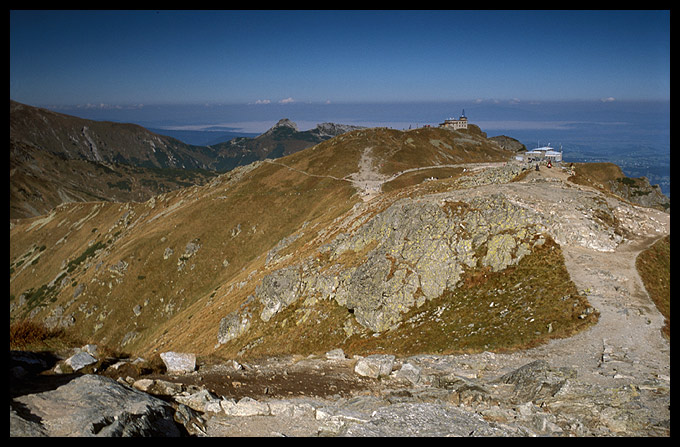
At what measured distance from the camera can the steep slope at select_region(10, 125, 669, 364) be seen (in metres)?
27.9

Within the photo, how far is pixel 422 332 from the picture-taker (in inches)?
1100

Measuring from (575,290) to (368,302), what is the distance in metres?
17.0

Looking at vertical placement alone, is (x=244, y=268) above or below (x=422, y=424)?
below

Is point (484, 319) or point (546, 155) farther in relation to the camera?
point (546, 155)

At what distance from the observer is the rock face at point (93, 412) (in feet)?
32.6

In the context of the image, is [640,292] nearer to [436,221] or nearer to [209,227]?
[436,221]

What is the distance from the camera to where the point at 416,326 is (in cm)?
2936

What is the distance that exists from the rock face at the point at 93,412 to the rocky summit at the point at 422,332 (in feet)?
0.27

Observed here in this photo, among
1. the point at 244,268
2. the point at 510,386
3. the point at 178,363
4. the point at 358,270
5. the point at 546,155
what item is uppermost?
the point at 546,155

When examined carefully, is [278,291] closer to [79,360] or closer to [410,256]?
[410,256]

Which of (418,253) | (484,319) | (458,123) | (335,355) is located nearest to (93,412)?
(335,355)

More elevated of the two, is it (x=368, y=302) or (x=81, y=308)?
(x=368, y=302)

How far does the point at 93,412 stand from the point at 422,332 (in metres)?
22.1

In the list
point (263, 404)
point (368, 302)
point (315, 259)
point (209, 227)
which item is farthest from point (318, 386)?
point (209, 227)
